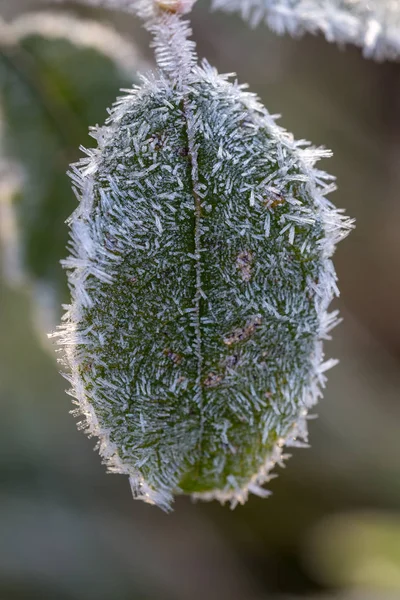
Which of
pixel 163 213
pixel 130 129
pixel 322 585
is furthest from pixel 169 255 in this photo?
pixel 322 585

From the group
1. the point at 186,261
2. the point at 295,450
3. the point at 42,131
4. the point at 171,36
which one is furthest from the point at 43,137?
the point at 295,450

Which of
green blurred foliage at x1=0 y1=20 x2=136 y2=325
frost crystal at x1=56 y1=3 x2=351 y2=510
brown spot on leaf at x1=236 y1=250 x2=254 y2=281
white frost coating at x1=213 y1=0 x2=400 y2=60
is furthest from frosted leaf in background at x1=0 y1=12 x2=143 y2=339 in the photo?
brown spot on leaf at x1=236 y1=250 x2=254 y2=281

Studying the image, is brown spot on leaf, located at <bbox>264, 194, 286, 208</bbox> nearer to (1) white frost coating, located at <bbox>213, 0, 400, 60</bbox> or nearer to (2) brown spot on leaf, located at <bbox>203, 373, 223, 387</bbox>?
(2) brown spot on leaf, located at <bbox>203, 373, 223, 387</bbox>

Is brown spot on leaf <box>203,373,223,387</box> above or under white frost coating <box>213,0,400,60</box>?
under

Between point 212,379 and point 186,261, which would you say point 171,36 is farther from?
point 212,379

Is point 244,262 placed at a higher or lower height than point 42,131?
lower

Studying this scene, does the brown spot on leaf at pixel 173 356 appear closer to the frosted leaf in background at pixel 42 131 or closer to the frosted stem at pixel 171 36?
the frosted stem at pixel 171 36
